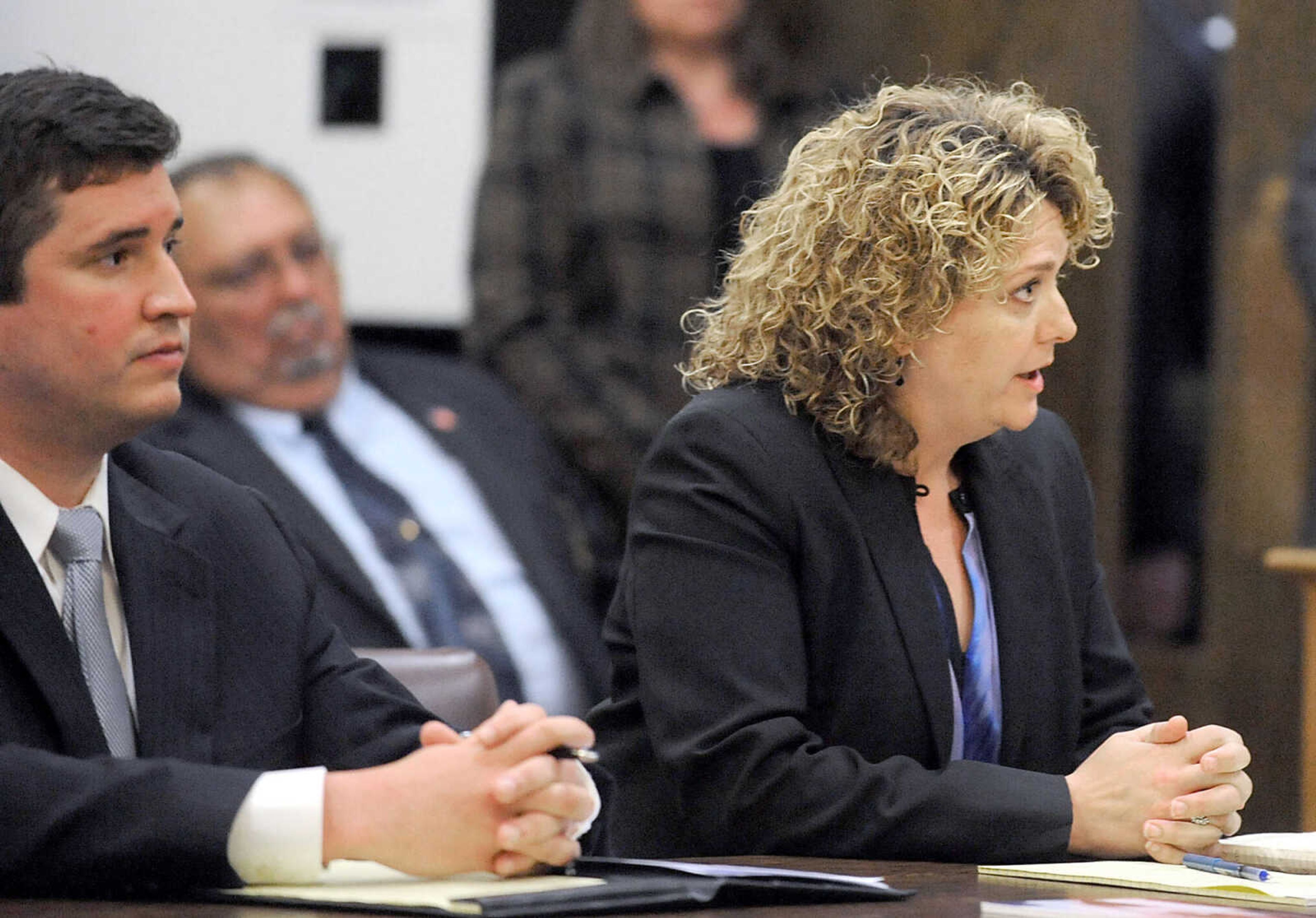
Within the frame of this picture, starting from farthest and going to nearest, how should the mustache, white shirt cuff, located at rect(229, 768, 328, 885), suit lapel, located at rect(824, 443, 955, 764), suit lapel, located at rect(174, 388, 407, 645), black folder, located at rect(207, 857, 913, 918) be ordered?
the mustache → suit lapel, located at rect(174, 388, 407, 645) → suit lapel, located at rect(824, 443, 955, 764) → white shirt cuff, located at rect(229, 768, 328, 885) → black folder, located at rect(207, 857, 913, 918)

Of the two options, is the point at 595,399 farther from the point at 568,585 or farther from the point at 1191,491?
the point at 1191,491

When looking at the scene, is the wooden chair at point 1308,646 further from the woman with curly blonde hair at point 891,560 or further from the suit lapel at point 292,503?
the suit lapel at point 292,503

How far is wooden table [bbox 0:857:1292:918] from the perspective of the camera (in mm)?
1228

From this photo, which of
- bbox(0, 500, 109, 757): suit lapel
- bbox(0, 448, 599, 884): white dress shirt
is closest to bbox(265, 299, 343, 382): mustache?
bbox(0, 500, 109, 757): suit lapel

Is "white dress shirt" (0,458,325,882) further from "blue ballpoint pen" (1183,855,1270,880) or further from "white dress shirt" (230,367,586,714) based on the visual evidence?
"white dress shirt" (230,367,586,714)

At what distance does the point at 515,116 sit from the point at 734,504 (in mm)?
2218

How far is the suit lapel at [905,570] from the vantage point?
6.39 ft

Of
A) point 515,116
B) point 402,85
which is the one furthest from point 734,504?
point 402,85

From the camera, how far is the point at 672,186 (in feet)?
12.8

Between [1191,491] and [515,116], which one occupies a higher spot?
[515,116]

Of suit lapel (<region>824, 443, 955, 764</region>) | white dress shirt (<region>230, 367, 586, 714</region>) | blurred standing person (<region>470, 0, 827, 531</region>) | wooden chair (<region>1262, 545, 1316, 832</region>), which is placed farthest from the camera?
blurred standing person (<region>470, 0, 827, 531</region>)

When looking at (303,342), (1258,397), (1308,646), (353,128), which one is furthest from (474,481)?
(1258,397)

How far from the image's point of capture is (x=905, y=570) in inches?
77.9

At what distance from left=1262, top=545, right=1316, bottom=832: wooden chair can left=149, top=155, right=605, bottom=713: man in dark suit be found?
47.8 inches
